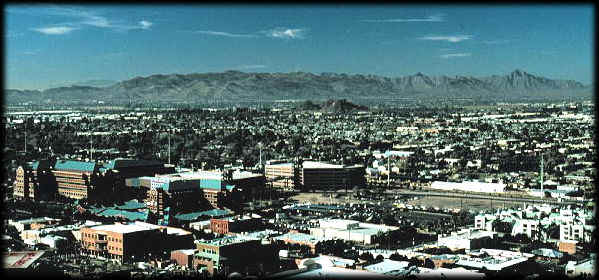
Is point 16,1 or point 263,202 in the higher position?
point 16,1

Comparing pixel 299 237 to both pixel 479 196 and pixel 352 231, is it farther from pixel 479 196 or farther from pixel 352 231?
pixel 479 196

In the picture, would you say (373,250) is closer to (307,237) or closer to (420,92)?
(307,237)

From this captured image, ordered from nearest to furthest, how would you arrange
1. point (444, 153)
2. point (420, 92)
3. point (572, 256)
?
point (572, 256)
point (444, 153)
point (420, 92)

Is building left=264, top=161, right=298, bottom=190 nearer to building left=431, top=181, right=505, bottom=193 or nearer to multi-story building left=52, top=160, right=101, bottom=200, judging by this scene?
building left=431, top=181, right=505, bottom=193

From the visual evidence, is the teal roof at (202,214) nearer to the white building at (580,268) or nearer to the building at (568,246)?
the building at (568,246)

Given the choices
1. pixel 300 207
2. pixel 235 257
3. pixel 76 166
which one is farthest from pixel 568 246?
→ pixel 76 166

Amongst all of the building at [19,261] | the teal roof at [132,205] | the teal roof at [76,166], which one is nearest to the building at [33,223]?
the teal roof at [132,205]

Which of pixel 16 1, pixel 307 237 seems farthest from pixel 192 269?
pixel 16 1

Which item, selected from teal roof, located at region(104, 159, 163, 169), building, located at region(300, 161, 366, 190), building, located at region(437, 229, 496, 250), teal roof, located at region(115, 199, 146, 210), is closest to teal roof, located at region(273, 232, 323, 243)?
building, located at region(437, 229, 496, 250)
